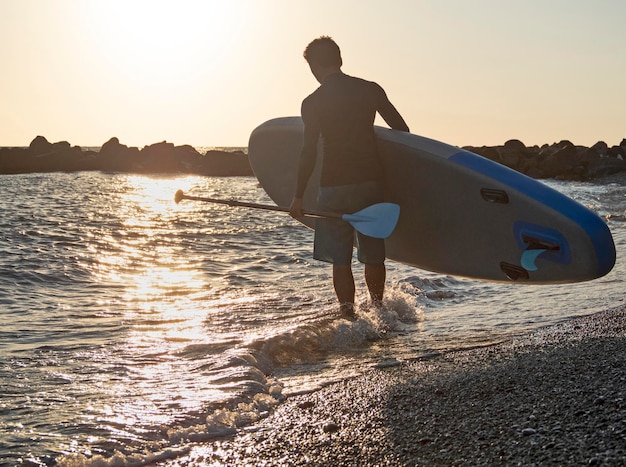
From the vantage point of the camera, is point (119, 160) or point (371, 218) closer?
point (371, 218)

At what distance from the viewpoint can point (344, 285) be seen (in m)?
4.75

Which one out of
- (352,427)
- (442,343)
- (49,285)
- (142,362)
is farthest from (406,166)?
(49,285)

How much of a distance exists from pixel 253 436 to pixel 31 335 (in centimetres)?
265

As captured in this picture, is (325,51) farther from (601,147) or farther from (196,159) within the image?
(196,159)

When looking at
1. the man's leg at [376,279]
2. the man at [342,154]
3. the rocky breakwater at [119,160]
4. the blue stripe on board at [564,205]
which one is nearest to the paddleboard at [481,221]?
the blue stripe on board at [564,205]

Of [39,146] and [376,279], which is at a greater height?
[39,146]

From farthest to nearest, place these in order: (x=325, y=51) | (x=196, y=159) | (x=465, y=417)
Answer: (x=196, y=159)
(x=325, y=51)
(x=465, y=417)

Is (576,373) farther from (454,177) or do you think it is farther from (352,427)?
(454,177)

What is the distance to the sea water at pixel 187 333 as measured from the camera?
118 inches

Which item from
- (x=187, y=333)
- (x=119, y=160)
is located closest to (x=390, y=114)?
(x=187, y=333)

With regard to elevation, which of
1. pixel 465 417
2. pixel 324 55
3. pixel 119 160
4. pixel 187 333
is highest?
pixel 119 160

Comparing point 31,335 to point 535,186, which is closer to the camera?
point 535,186

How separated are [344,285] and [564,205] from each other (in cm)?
145

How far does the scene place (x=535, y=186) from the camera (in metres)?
4.43
